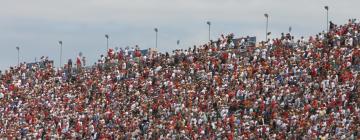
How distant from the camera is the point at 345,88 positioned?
43750 mm

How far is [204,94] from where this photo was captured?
164ft

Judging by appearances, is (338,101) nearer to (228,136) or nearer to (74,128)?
(228,136)

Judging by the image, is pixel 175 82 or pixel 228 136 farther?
pixel 175 82

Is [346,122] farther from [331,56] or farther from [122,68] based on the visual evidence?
[122,68]

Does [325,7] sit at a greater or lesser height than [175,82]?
greater

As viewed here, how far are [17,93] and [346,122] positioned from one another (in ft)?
83.0

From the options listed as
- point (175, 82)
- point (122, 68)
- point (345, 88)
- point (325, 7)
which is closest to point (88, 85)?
point (122, 68)

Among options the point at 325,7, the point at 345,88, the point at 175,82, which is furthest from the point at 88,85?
the point at 345,88

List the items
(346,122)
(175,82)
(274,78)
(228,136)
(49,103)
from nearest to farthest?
(346,122), (228,136), (274,78), (175,82), (49,103)

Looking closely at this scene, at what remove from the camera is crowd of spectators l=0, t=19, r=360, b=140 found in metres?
43.8

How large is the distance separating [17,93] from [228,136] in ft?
67.7

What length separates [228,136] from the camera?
44.2 metres

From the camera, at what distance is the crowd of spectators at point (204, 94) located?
43.8 m

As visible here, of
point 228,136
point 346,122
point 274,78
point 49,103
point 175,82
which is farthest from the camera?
point 49,103
